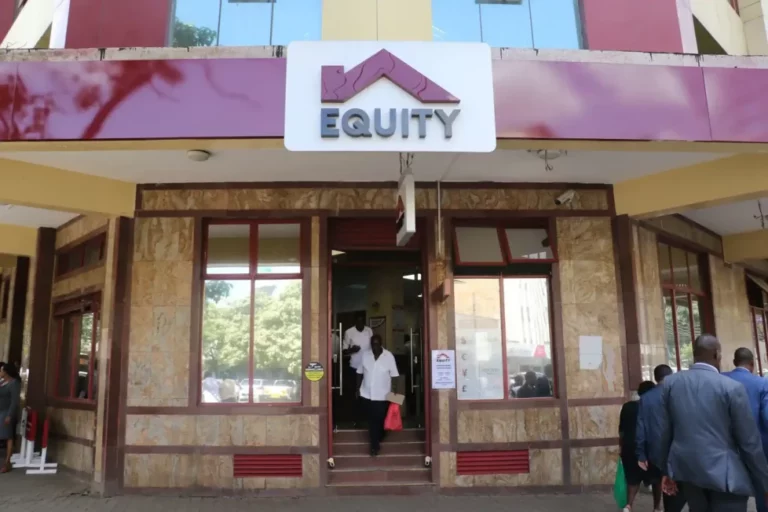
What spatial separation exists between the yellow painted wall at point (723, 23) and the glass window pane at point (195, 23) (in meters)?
7.01

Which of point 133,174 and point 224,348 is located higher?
point 133,174

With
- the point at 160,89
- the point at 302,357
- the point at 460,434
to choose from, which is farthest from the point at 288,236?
the point at 460,434

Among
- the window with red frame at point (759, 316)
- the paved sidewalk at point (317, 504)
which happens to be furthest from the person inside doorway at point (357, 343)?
the window with red frame at point (759, 316)

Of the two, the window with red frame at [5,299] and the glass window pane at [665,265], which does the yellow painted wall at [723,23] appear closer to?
the glass window pane at [665,265]

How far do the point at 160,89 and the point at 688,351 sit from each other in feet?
29.0

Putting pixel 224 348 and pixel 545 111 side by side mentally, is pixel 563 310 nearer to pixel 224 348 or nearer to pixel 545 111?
pixel 545 111

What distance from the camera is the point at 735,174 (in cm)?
680

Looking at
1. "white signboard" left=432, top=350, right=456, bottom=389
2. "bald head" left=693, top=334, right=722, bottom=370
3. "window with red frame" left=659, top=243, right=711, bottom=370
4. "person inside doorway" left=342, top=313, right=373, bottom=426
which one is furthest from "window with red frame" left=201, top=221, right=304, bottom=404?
"window with red frame" left=659, top=243, right=711, bottom=370

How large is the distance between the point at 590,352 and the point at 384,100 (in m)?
4.54

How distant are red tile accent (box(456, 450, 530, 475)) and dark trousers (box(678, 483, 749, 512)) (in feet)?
11.3

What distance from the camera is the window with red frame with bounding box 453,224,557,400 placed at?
783cm

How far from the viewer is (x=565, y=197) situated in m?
8.03

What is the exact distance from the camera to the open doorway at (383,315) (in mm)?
9070

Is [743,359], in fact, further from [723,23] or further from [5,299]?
[5,299]
